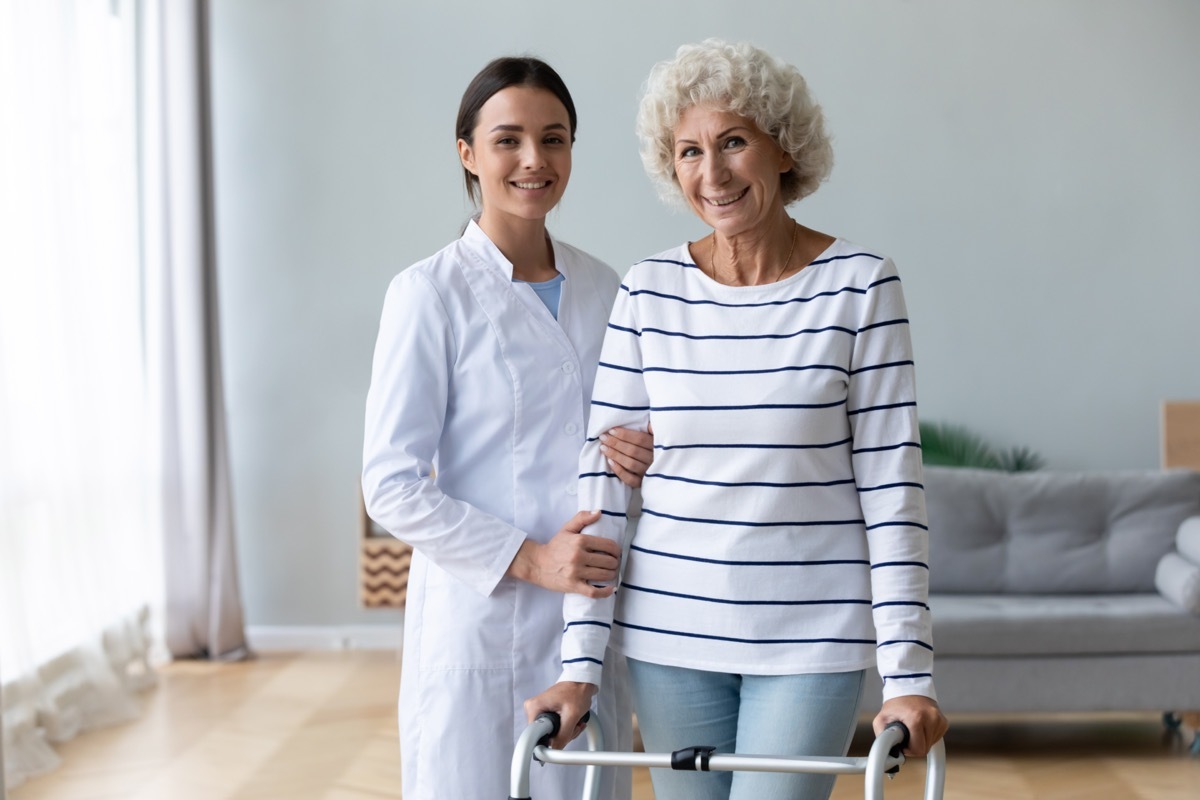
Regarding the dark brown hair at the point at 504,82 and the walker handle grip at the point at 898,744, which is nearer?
the walker handle grip at the point at 898,744

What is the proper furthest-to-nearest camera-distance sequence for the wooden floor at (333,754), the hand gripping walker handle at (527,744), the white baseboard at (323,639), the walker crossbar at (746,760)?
the white baseboard at (323,639) < the wooden floor at (333,754) < the hand gripping walker handle at (527,744) < the walker crossbar at (746,760)

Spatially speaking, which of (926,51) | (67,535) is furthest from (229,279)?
(926,51)

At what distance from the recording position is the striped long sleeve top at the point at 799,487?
1.51 meters

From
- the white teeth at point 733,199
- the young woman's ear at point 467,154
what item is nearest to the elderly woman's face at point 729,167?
the white teeth at point 733,199

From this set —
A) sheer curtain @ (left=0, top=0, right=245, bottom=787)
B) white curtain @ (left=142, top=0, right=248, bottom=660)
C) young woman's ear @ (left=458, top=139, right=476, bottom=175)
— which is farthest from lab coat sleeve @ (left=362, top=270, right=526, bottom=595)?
white curtain @ (left=142, top=0, right=248, bottom=660)

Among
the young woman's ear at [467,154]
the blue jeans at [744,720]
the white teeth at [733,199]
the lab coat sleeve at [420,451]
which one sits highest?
the young woman's ear at [467,154]

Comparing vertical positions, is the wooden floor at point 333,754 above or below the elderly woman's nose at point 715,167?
below

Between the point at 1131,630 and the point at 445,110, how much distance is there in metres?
3.34

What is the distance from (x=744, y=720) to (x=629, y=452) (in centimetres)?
37

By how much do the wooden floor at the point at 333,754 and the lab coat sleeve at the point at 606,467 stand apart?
76.4 inches

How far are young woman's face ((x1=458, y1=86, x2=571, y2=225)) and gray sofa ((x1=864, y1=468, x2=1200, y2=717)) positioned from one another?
7.74 ft

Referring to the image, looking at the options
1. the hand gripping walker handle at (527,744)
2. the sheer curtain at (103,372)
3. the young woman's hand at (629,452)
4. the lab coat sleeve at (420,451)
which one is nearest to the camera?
the hand gripping walker handle at (527,744)

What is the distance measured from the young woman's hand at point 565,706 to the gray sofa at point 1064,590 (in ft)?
7.56

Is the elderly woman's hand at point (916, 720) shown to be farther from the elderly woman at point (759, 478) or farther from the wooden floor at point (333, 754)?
the wooden floor at point (333, 754)
